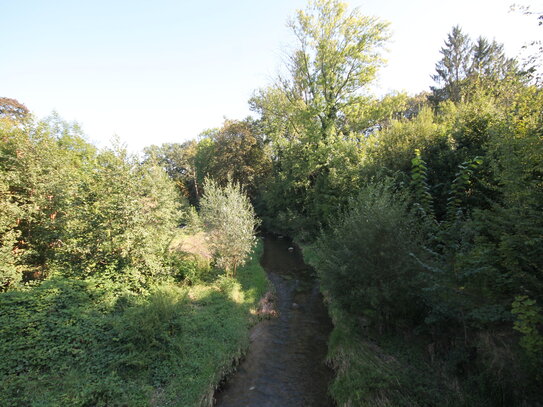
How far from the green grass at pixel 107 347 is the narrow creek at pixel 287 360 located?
28.3 inches

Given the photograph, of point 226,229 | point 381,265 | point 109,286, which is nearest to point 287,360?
point 381,265

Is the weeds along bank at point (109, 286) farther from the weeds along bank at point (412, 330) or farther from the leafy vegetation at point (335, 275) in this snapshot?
the weeds along bank at point (412, 330)

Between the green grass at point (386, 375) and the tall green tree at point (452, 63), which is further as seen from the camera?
the tall green tree at point (452, 63)

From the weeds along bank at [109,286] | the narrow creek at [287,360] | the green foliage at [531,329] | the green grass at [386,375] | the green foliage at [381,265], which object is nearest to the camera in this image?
A: the green foliage at [531,329]

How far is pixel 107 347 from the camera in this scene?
27.2ft

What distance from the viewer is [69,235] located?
39.3 feet

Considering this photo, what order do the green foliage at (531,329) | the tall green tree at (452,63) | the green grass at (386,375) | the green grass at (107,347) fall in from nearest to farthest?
the green foliage at (531,329)
the green grass at (386,375)
the green grass at (107,347)
the tall green tree at (452,63)

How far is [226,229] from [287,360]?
7935 mm

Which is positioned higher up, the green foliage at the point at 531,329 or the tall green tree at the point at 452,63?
the tall green tree at the point at 452,63

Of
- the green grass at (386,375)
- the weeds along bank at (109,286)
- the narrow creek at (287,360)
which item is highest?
the weeds along bank at (109,286)

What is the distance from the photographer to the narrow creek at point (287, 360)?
8250mm

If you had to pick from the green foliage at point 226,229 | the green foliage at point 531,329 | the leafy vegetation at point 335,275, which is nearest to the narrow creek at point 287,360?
the leafy vegetation at point 335,275

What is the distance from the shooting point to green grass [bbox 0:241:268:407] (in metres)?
6.80

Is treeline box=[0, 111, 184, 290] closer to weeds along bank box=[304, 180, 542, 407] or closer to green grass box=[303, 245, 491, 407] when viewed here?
weeds along bank box=[304, 180, 542, 407]
